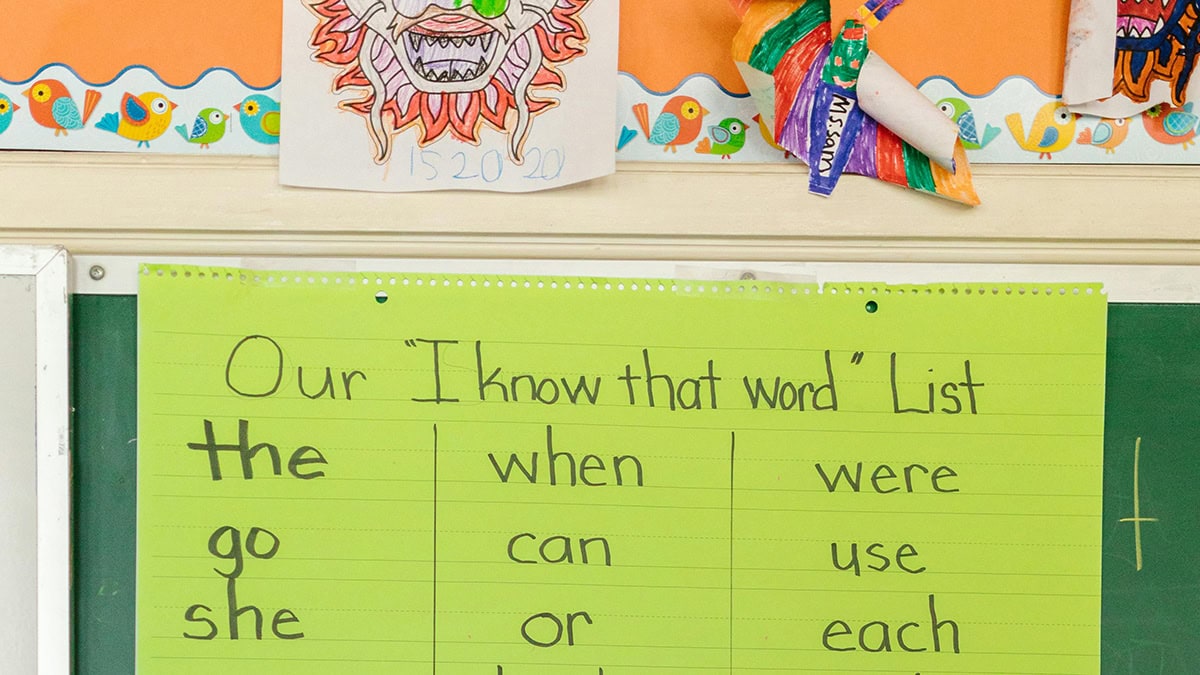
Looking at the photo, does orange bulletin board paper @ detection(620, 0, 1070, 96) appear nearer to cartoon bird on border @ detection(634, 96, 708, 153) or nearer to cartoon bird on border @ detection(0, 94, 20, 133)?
cartoon bird on border @ detection(634, 96, 708, 153)

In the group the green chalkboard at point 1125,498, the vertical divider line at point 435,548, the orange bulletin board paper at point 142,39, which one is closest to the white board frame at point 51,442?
the green chalkboard at point 1125,498

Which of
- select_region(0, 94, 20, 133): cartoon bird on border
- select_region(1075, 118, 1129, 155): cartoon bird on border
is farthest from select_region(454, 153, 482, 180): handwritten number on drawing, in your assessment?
select_region(1075, 118, 1129, 155): cartoon bird on border

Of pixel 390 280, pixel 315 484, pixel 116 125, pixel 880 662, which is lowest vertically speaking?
pixel 880 662

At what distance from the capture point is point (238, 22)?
587 millimetres

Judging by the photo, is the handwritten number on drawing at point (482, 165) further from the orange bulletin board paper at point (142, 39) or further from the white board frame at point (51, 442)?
the white board frame at point (51, 442)

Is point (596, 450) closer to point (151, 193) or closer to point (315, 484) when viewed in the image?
point (315, 484)

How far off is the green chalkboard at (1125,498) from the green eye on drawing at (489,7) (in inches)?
13.6

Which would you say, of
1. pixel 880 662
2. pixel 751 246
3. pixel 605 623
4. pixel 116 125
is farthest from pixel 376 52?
pixel 880 662

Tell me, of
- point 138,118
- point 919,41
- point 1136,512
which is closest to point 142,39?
point 138,118

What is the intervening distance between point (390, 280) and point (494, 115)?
14 centimetres

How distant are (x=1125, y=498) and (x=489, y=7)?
60 cm

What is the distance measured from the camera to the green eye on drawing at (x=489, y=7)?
58 centimetres

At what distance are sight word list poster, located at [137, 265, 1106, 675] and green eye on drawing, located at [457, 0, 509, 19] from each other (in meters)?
0.19

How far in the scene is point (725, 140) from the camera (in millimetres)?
597
